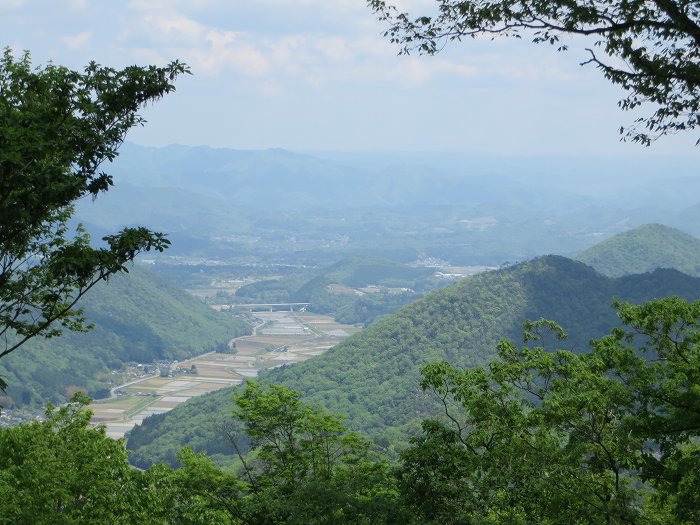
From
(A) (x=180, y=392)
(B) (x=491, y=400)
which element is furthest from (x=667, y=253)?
(B) (x=491, y=400)

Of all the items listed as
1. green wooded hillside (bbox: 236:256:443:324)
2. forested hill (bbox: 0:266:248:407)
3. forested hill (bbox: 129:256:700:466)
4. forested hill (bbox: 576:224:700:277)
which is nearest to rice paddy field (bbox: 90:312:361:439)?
forested hill (bbox: 0:266:248:407)

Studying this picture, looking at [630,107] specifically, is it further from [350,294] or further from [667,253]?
[350,294]

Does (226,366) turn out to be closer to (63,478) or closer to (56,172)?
(63,478)

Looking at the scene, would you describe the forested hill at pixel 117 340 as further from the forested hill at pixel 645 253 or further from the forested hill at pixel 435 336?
the forested hill at pixel 645 253

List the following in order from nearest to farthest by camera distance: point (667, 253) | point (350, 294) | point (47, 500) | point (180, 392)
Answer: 1. point (47, 500)
2. point (180, 392)
3. point (667, 253)
4. point (350, 294)

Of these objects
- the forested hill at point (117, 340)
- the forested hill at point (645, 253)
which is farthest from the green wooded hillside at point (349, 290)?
the forested hill at point (645, 253)

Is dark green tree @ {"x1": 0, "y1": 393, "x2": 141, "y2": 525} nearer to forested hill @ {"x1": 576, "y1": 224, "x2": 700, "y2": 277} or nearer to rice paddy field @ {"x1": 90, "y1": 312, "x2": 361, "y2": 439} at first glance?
rice paddy field @ {"x1": 90, "y1": 312, "x2": 361, "y2": 439}
